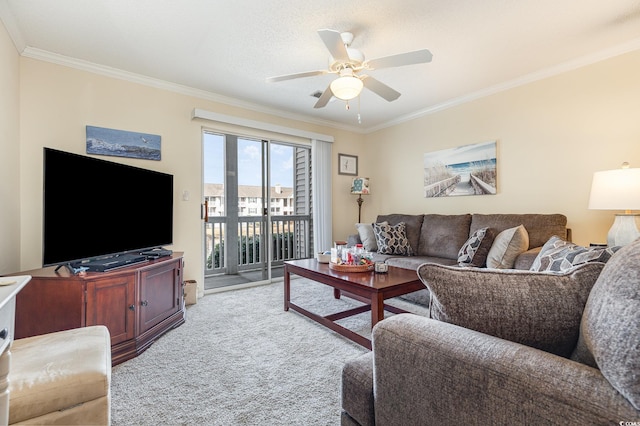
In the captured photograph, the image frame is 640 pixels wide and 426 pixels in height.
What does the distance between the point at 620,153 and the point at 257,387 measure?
3.47m

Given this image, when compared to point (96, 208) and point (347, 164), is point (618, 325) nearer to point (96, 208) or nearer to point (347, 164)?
point (96, 208)

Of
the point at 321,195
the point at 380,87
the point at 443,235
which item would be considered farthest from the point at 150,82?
the point at 443,235

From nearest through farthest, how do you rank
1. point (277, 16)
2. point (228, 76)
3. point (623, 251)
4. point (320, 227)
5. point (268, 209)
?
point (623, 251)
point (277, 16)
point (228, 76)
point (268, 209)
point (320, 227)

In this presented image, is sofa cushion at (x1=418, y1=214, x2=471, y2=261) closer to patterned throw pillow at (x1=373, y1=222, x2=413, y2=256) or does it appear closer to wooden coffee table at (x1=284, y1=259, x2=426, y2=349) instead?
patterned throw pillow at (x1=373, y1=222, x2=413, y2=256)

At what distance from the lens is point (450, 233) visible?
11.6ft

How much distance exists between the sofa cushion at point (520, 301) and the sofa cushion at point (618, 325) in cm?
7

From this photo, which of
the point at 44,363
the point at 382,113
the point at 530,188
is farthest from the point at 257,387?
the point at 382,113

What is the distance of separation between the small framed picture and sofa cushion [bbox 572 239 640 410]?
4329mm

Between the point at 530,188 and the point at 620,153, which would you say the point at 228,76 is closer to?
the point at 530,188

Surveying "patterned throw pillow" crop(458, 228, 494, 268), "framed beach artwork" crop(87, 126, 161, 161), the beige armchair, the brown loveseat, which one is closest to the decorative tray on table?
"patterned throw pillow" crop(458, 228, 494, 268)

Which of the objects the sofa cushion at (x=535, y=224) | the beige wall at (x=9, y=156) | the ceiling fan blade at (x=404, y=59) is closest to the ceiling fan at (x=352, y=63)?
the ceiling fan blade at (x=404, y=59)

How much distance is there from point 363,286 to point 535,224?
206 centimetres

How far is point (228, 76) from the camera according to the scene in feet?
10.3

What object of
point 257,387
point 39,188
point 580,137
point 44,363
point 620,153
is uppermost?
point 580,137
